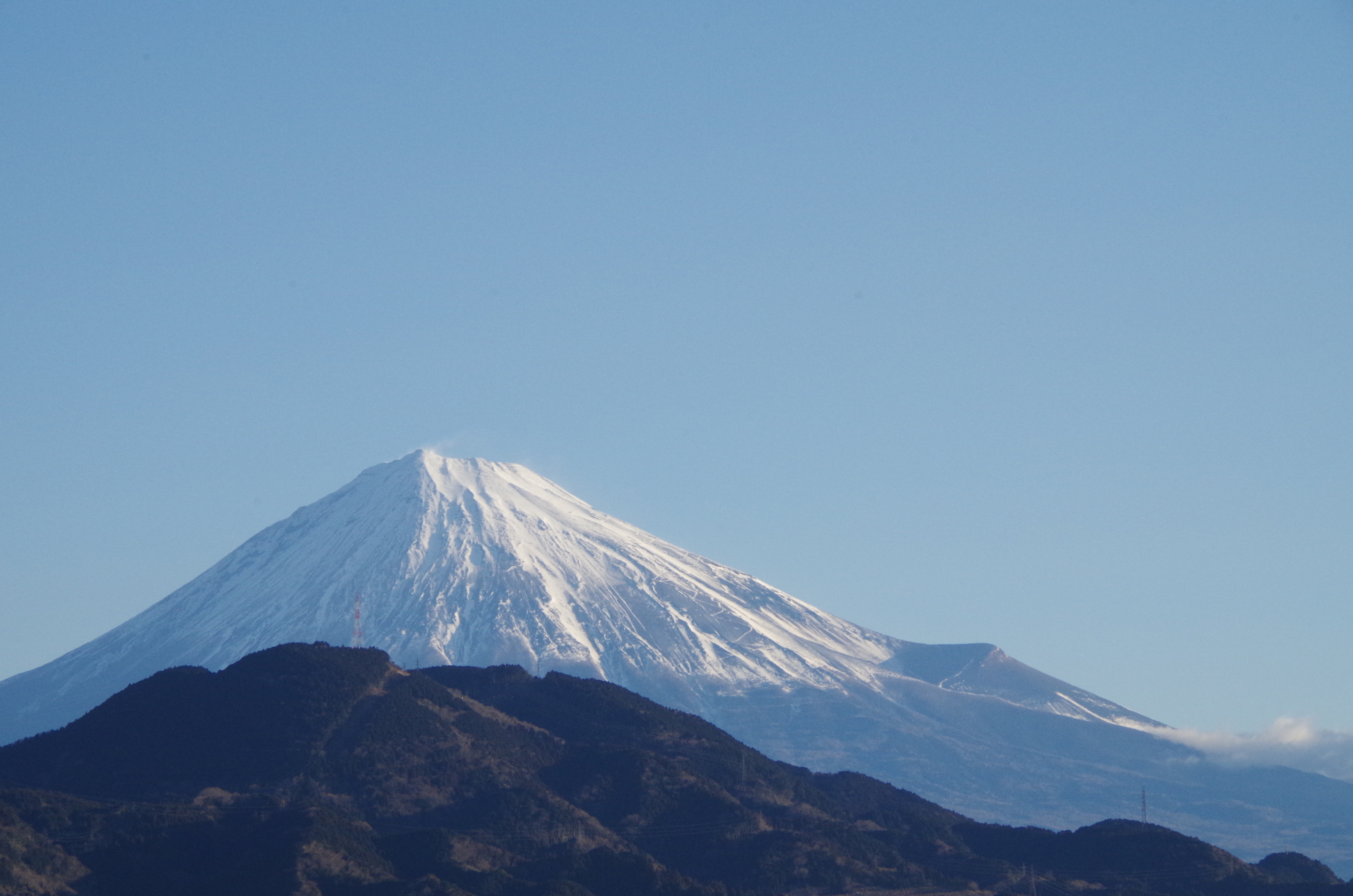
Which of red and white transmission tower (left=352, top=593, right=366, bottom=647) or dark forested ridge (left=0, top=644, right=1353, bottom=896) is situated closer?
dark forested ridge (left=0, top=644, right=1353, bottom=896)

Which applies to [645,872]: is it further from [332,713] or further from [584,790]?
[332,713]

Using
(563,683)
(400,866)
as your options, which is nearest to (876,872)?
(400,866)

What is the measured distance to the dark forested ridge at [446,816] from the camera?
248 ft

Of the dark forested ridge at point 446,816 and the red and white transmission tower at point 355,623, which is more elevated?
the red and white transmission tower at point 355,623

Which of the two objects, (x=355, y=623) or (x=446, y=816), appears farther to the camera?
(x=355, y=623)

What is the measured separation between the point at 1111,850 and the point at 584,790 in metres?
29.7

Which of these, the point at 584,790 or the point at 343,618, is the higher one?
the point at 343,618

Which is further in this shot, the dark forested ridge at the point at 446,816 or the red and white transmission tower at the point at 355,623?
the red and white transmission tower at the point at 355,623

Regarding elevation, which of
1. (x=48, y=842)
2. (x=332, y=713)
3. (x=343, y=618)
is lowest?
(x=48, y=842)

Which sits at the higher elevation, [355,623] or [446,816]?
[355,623]

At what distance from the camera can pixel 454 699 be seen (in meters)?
97.6

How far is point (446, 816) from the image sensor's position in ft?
287

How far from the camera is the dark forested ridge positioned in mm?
75562

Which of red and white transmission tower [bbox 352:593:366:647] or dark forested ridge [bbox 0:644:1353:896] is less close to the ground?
red and white transmission tower [bbox 352:593:366:647]
